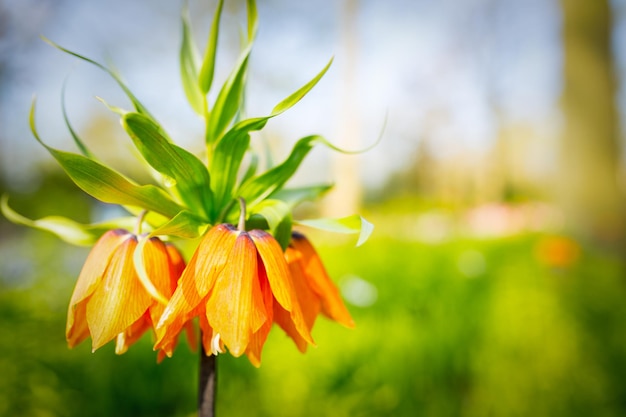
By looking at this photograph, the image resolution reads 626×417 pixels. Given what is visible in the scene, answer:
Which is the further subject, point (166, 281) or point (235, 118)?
point (235, 118)

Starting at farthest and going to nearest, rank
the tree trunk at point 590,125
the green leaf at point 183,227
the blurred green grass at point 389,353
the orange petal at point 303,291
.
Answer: the tree trunk at point 590,125
the blurred green grass at point 389,353
the orange petal at point 303,291
the green leaf at point 183,227

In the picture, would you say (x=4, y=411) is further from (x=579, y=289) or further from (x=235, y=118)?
(x=579, y=289)

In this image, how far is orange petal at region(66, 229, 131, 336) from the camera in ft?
1.59

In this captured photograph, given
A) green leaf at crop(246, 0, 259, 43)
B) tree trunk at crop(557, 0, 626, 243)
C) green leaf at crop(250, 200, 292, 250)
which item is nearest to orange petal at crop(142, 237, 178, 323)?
green leaf at crop(250, 200, 292, 250)

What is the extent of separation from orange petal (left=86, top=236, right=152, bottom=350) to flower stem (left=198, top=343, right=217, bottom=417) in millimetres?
79

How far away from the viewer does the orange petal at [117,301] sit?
471 mm

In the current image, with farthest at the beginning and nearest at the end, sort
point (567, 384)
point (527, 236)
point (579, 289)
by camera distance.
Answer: point (527, 236) → point (579, 289) → point (567, 384)

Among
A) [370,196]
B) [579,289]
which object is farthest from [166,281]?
[370,196]

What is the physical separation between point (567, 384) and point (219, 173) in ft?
7.36

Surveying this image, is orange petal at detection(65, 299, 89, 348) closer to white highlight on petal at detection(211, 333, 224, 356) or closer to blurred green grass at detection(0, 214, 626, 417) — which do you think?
white highlight on petal at detection(211, 333, 224, 356)

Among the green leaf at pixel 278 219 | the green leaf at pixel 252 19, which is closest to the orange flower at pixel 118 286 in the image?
the green leaf at pixel 278 219

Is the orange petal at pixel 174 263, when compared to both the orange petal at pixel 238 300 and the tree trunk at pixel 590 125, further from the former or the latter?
the tree trunk at pixel 590 125

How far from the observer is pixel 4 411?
1.34 meters

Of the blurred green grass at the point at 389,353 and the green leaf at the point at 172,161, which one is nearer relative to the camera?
the green leaf at the point at 172,161
